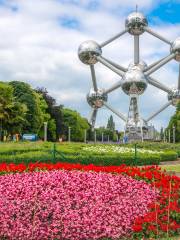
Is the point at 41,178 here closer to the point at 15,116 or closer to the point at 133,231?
the point at 133,231

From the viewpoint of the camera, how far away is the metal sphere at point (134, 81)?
58.0m

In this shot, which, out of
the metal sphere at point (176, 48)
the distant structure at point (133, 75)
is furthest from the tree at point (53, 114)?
the metal sphere at point (176, 48)

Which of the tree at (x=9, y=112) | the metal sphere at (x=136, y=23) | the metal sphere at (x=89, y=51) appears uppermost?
the metal sphere at (x=136, y=23)

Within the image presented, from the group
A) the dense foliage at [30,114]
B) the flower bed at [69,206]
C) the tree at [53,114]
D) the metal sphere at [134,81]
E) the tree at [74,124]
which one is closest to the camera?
the flower bed at [69,206]

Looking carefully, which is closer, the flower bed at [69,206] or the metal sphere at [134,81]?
the flower bed at [69,206]

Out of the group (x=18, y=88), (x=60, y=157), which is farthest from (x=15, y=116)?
(x=60, y=157)

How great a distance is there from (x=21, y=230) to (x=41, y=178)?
6.69ft

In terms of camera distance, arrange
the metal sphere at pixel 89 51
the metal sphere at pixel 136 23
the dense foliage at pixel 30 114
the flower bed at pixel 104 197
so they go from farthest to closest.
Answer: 1. the metal sphere at pixel 136 23
2. the metal sphere at pixel 89 51
3. the dense foliage at pixel 30 114
4. the flower bed at pixel 104 197

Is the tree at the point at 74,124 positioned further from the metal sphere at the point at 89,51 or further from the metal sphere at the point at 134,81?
the metal sphere at the point at 134,81

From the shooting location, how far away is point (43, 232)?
9438 mm

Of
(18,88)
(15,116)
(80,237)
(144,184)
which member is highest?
(18,88)

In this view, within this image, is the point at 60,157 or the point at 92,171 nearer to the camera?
the point at 92,171

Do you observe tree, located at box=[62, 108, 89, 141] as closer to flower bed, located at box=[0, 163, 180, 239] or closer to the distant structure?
the distant structure

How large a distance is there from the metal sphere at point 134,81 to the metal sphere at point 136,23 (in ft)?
14.2
